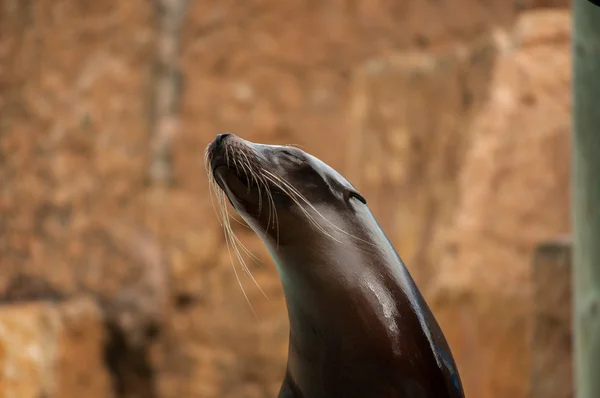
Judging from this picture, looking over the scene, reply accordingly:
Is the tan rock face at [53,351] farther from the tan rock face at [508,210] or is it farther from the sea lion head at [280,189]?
the sea lion head at [280,189]

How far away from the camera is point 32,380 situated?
4.18 metres

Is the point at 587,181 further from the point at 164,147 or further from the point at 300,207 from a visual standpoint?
the point at 164,147

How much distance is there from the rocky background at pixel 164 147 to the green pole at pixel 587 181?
2.31 meters

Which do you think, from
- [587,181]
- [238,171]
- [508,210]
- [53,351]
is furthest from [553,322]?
[53,351]

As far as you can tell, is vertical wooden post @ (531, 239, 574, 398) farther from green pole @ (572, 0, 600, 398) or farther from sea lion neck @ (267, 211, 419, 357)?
sea lion neck @ (267, 211, 419, 357)

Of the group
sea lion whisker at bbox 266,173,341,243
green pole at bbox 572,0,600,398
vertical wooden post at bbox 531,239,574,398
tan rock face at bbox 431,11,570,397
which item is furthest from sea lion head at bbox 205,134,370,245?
tan rock face at bbox 431,11,570,397

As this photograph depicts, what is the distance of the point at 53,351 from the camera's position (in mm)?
4668

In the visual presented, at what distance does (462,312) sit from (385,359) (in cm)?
178

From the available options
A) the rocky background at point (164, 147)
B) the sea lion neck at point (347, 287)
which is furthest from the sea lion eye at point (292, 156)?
the rocky background at point (164, 147)

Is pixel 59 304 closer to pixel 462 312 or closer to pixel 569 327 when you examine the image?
pixel 462 312

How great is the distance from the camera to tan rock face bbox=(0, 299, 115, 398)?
406 cm

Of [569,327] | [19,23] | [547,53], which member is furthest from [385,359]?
[19,23]

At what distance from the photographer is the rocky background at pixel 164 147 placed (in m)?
4.52

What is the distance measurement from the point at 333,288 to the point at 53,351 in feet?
12.1
